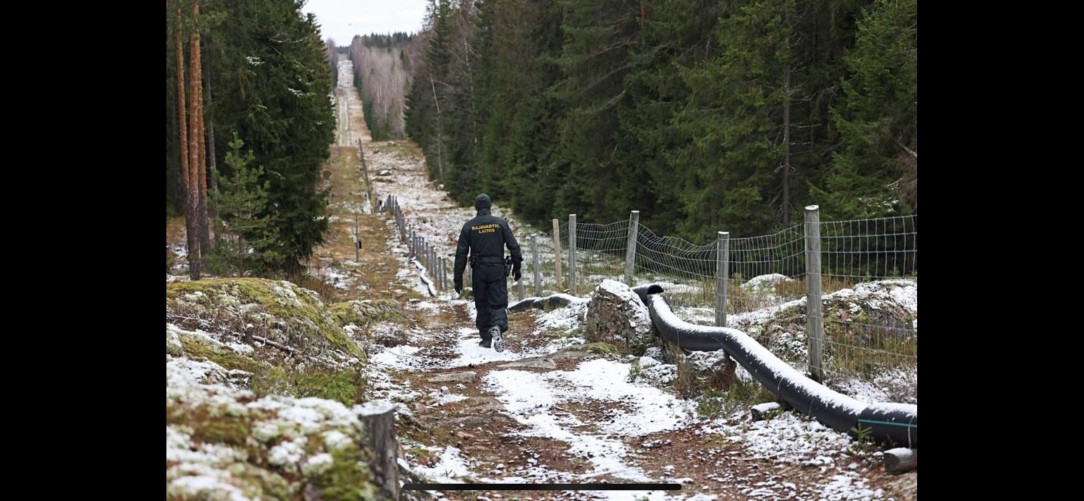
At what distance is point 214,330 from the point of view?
6.37m

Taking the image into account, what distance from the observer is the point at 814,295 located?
5.90 m

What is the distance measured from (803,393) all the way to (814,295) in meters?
0.98

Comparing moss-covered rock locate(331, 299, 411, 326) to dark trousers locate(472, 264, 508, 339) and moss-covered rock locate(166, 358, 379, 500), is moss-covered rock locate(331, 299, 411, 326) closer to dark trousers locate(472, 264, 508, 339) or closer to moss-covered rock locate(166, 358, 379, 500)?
dark trousers locate(472, 264, 508, 339)

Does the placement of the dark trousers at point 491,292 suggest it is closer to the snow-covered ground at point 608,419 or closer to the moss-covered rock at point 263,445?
the snow-covered ground at point 608,419

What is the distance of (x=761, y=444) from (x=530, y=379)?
9.54 feet

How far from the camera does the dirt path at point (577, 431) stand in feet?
14.2

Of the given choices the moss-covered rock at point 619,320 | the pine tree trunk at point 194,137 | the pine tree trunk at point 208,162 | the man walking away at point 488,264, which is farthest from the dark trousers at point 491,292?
the pine tree trunk at point 208,162

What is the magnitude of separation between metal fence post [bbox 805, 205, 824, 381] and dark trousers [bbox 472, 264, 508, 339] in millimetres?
5223

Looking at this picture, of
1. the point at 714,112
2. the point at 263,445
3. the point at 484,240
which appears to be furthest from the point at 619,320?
the point at 714,112

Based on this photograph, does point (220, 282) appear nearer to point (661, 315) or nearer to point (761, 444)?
point (661, 315)

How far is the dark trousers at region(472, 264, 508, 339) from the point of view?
34.2 feet

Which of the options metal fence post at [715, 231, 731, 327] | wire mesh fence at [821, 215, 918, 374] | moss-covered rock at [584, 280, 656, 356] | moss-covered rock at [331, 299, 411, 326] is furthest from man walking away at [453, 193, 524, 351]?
wire mesh fence at [821, 215, 918, 374]

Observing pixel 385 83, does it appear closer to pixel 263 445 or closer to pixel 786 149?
pixel 786 149
